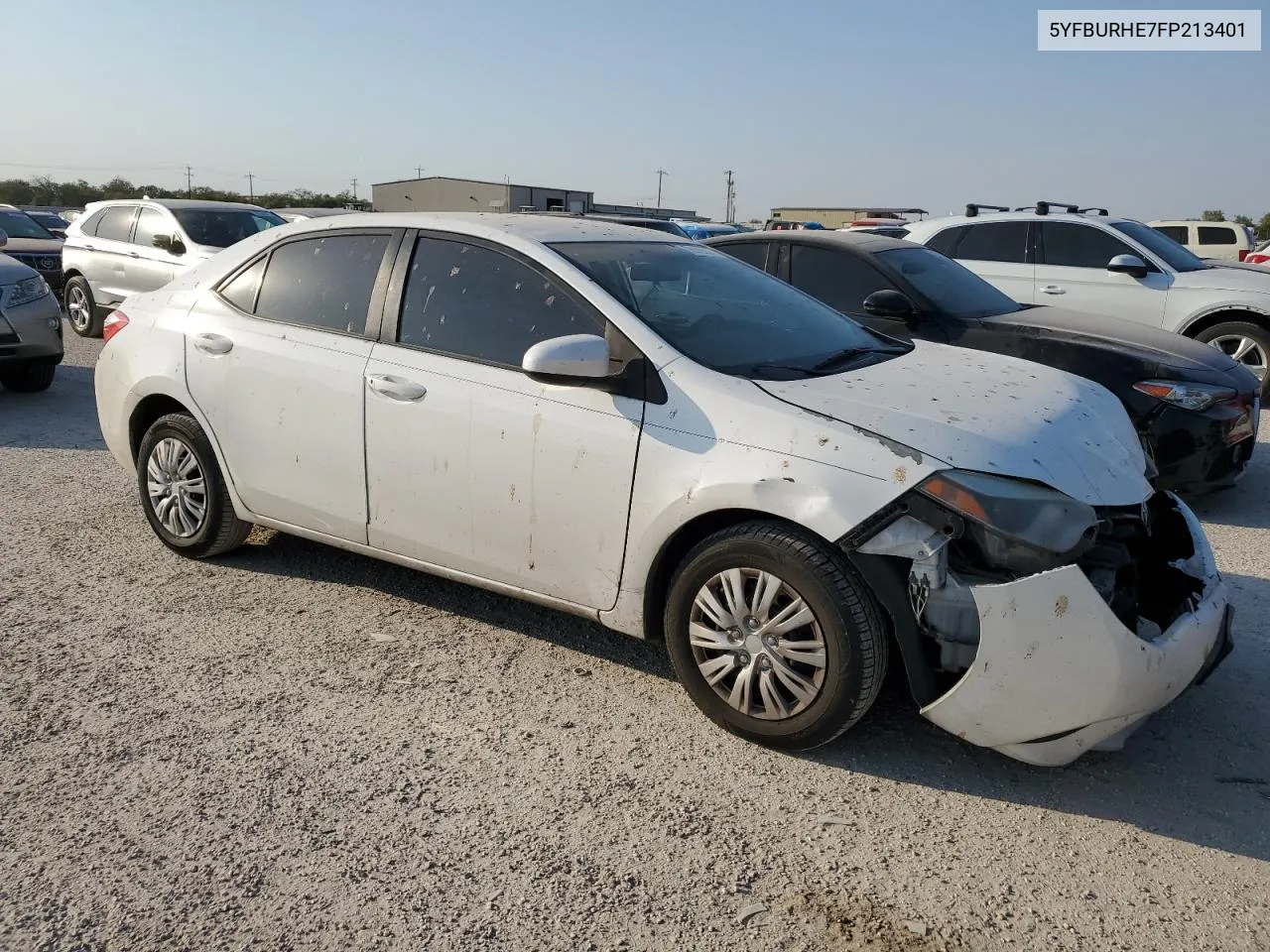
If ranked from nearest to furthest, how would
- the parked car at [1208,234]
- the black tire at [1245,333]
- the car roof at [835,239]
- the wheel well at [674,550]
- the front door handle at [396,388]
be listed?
the wheel well at [674,550]
the front door handle at [396,388]
the car roof at [835,239]
the black tire at [1245,333]
the parked car at [1208,234]

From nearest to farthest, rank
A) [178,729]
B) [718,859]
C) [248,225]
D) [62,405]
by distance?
[718,859] → [178,729] → [62,405] → [248,225]

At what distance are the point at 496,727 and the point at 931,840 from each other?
4.69 feet

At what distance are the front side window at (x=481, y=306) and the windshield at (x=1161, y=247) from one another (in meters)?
7.41

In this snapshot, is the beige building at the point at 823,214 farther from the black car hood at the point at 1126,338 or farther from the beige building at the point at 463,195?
the black car hood at the point at 1126,338

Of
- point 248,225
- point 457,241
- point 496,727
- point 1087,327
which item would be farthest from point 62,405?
point 1087,327

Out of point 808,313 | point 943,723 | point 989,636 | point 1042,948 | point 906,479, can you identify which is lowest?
point 1042,948

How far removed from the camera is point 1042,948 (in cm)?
253

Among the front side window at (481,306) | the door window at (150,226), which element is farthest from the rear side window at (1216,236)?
the front side window at (481,306)

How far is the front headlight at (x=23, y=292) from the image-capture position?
866 centimetres

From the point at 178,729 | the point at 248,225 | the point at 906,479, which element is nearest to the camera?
the point at 906,479

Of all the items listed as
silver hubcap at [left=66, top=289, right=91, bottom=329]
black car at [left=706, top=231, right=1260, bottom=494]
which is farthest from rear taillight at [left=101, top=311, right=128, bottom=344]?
silver hubcap at [left=66, top=289, right=91, bottom=329]

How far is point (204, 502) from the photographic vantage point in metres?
4.86

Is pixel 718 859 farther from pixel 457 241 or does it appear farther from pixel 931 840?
pixel 457 241

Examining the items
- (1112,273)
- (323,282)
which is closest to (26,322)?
(323,282)
